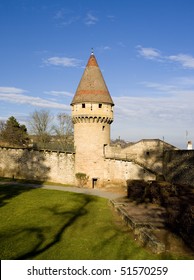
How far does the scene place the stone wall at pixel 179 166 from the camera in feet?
71.8

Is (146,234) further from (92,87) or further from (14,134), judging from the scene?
(14,134)

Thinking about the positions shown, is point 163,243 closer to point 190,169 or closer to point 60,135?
point 190,169

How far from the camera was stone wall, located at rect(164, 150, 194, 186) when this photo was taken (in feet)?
71.8

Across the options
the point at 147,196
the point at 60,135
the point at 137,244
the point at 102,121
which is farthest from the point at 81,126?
the point at 60,135

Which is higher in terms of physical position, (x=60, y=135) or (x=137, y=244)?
(x=60, y=135)

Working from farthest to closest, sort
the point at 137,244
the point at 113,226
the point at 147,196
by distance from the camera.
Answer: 1. the point at 147,196
2. the point at 113,226
3. the point at 137,244

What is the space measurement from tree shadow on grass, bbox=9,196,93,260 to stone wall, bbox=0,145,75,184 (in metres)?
10.4

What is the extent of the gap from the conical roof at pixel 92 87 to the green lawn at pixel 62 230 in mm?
11137

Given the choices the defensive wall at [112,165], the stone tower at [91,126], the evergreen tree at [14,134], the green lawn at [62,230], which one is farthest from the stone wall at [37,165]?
the evergreen tree at [14,134]

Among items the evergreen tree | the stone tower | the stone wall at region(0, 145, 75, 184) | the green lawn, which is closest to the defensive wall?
the stone wall at region(0, 145, 75, 184)

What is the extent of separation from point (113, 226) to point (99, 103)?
53.2ft

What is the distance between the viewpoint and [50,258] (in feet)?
35.0

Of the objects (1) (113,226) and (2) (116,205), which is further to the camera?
(2) (116,205)

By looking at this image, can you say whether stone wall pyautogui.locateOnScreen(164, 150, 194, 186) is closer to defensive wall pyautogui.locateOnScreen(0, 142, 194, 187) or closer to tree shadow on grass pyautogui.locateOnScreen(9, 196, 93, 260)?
defensive wall pyautogui.locateOnScreen(0, 142, 194, 187)
